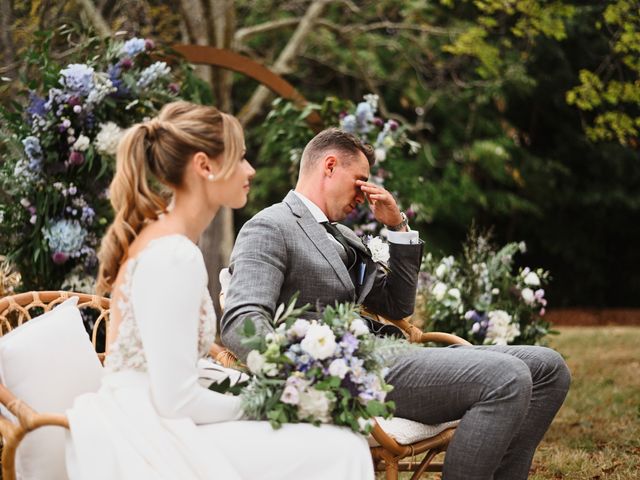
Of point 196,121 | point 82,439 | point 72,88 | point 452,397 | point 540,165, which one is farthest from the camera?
point 540,165

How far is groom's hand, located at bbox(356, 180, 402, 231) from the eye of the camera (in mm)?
3398

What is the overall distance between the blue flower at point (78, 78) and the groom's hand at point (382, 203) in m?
1.98

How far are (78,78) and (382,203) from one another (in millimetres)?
2089

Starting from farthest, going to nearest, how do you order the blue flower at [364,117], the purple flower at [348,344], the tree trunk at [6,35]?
the tree trunk at [6,35], the blue flower at [364,117], the purple flower at [348,344]

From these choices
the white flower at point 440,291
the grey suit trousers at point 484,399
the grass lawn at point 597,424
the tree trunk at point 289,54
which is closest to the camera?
the grey suit trousers at point 484,399

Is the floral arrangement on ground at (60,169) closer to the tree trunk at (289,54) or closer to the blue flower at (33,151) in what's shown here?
the blue flower at (33,151)

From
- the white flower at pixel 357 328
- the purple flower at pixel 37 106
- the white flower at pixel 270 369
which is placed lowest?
the white flower at pixel 270 369

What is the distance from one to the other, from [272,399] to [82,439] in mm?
497

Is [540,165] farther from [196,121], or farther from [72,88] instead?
[196,121]

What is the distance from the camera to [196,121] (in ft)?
7.84

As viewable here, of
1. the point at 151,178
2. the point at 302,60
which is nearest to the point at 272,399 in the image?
the point at 151,178

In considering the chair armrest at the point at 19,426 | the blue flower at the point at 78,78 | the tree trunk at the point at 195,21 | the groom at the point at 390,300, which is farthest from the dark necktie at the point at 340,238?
the tree trunk at the point at 195,21

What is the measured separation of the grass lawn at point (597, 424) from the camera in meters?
4.31

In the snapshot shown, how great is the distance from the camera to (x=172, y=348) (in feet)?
7.11
